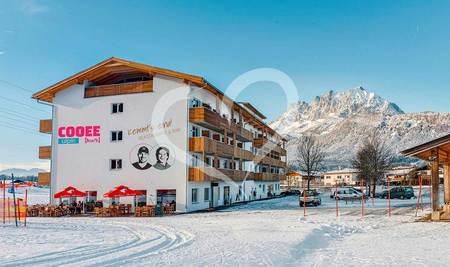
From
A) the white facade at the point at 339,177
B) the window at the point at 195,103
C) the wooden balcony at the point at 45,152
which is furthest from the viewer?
the white facade at the point at 339,177

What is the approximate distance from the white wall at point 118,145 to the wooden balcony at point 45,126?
617 mm

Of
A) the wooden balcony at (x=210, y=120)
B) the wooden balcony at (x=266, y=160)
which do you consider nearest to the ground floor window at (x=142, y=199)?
the wooden balcony at (x=210, y=120)

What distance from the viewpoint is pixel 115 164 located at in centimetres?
3653

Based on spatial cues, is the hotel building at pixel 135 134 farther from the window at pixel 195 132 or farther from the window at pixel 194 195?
the window at pixel 194 195

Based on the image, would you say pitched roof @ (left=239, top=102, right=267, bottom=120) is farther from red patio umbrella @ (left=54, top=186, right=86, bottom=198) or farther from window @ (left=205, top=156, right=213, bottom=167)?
red patio umbrella @ (left=54, top=186, right=86, bottom=198)

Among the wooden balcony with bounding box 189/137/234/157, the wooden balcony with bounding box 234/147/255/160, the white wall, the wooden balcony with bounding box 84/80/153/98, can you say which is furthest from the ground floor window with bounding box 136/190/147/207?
the wooden balcony with bounding box 234/147/255/160

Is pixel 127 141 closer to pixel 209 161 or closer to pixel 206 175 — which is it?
pixel 206 175

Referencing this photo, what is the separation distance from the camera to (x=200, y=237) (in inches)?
675

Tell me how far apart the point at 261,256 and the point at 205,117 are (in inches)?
934

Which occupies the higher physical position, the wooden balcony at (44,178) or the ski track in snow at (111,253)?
the wooden balcony at (44,178)

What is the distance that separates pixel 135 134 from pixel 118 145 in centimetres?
177

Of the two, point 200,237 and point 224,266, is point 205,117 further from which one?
point 224,266

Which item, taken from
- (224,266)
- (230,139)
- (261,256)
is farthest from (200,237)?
(230,139)

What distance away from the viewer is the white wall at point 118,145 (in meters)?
35.2
